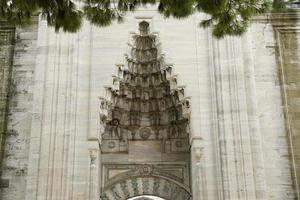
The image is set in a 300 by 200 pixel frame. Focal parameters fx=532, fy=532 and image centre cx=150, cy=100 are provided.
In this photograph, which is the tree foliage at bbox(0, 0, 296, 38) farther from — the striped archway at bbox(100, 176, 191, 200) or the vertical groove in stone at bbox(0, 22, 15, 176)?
the striped archway at bbox(100, 176, 191, 200)

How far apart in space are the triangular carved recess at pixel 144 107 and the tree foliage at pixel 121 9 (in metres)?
3.37

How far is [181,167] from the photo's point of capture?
9.90 m

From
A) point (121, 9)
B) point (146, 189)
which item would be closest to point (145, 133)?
point (146, 189)

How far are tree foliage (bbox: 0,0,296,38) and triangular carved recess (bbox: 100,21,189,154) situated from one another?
3.37 meters

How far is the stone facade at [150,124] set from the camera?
8719mm

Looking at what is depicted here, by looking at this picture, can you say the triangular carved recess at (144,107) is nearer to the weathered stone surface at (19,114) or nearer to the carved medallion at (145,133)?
the carved medallion at (145,133)

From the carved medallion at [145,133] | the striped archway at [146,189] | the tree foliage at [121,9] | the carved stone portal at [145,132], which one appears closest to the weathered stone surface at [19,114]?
the carved stone portal at [145,132]

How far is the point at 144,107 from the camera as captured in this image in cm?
1015

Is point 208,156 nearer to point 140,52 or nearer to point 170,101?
point 170,101

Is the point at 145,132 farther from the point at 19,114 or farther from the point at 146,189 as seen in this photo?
the point at 19,114

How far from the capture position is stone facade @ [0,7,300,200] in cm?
872

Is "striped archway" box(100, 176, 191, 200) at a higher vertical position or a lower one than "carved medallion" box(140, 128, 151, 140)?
lower

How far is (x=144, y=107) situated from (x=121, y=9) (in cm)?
407

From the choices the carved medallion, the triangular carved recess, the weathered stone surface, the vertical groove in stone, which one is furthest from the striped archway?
the vertical groove in stone
